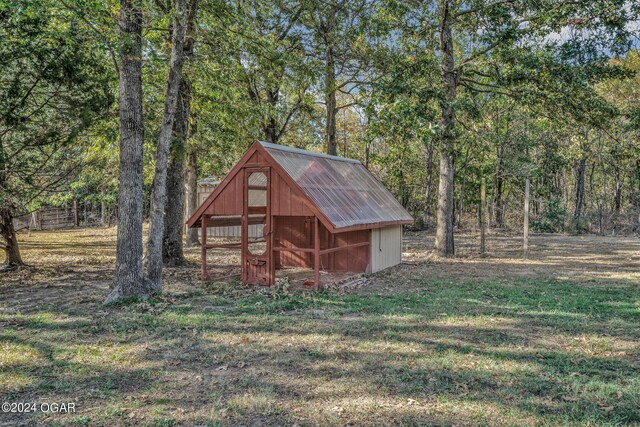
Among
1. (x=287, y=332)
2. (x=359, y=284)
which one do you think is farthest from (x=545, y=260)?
(x=287, y=332)

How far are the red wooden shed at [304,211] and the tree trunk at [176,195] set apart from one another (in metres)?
2.01

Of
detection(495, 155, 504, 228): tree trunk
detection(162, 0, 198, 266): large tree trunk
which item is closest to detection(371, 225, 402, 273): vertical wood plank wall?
detection(162, 0, 198, 266): large tree trunk

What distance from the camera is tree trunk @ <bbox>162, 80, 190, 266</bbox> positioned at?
13.1m

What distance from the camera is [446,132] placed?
44.9ft

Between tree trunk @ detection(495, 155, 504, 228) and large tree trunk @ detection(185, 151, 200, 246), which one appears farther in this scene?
tree trunk @ detection(495, 155, 504, 228)

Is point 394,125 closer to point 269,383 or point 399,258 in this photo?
point 399,258

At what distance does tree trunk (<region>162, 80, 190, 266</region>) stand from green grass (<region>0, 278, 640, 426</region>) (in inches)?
211

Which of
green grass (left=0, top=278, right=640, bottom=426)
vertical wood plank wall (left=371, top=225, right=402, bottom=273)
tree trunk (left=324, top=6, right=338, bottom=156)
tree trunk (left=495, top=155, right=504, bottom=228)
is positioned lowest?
green grass (left=0, top=278, right=640, bottom=426)

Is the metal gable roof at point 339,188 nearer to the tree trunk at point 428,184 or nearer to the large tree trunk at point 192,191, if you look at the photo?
the large tree trunk at point 192,191

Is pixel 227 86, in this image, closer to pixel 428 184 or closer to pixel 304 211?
pixel 304 211

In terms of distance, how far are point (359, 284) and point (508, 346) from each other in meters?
5.05

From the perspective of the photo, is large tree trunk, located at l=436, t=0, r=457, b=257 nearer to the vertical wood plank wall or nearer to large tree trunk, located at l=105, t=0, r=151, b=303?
the vertical wood plank wall

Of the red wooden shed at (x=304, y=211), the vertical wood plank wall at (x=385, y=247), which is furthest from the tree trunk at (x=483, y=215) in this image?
the vertical wood plank wall at (x=385, y=247)

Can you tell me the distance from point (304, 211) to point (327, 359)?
15.6 ft
